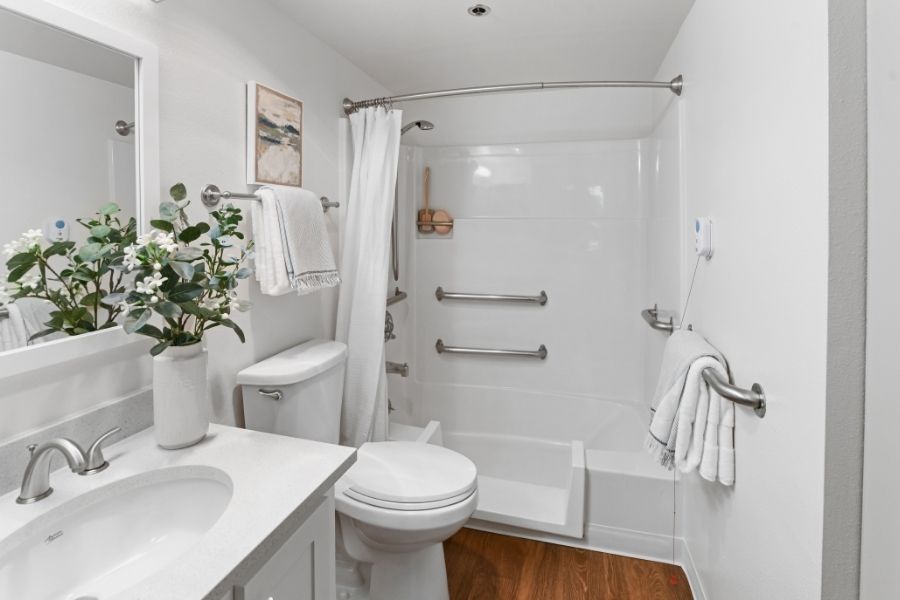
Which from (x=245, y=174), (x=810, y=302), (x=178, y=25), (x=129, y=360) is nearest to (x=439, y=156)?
(x=245, y=174)

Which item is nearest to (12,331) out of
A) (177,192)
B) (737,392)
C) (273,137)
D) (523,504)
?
(177,192)

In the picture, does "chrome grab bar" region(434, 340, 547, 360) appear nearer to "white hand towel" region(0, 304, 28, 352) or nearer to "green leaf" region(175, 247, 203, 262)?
"green leaf" region(175, 247, 203, 262)

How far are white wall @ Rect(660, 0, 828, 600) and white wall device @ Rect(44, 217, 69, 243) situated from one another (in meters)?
1.51

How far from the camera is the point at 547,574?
6.33 feet

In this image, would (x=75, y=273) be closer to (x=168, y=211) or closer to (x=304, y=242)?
(x=168, y=211)

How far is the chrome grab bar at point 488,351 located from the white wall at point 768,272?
126cm

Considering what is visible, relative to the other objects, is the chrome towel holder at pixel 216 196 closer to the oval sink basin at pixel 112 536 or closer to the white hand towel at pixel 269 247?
the white hand towel at pixel 269 247

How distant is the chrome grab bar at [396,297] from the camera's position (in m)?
2.61

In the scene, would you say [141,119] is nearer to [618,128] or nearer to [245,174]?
[245,174]

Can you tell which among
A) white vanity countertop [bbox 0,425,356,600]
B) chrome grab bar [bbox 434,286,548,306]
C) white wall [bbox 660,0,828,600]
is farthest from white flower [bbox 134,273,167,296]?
chrome grab bar [bbox 434,286,548,306]

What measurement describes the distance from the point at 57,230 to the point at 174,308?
293 millimetres

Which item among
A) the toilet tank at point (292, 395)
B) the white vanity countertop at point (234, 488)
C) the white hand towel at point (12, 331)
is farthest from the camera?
the toilet tank at point (292, 395)

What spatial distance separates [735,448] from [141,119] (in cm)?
177

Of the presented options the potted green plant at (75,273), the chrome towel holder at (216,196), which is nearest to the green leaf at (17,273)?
the potted green plant at (75,273)
